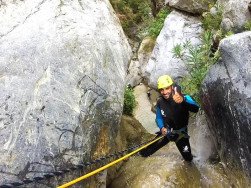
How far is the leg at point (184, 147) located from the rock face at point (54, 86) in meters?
1.97

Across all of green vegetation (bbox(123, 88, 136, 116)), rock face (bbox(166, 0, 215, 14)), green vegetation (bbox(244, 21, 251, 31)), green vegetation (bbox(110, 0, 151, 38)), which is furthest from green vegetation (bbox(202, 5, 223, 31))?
green vegetation (bbox(110, 0, 151, 38))

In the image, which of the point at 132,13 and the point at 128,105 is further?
the point at 132,13

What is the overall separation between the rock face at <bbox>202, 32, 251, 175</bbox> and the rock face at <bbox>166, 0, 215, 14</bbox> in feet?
17.6

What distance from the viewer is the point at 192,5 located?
1213 centimetres

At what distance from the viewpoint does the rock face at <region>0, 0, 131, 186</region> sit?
17.7ft

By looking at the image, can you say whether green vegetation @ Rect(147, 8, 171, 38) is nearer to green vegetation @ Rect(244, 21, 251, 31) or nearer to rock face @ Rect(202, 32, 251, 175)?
green vegetation @ Rect(244, 21, 251, 31)

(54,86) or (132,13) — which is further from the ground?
(54,86)

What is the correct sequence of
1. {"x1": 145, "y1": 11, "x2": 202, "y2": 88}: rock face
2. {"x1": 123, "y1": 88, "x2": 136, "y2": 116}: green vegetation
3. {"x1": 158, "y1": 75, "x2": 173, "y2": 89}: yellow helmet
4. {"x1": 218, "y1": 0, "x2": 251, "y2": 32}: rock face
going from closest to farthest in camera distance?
{"x1": 158, "y1": 75, "x2": 173, "y2": 89}: yellow helmet, {"x1": 218, "y1": 0, "x2": 251, "y2": 32}: rock face, {"x1": 123, "y1": 88, "x2": 136, "y2": 116}: green vegetation, {"x1": 145, "y1": 11, "x2": 202, "y2": 88}: rock face

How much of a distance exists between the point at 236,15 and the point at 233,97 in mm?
3098

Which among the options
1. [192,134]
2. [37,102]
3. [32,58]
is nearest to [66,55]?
[32,58]

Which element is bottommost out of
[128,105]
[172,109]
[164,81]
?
[128,105]

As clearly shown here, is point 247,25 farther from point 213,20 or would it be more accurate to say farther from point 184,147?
point 184,147

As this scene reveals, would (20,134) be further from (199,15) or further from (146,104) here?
(199,15)

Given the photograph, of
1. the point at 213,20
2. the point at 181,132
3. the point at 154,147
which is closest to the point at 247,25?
the point at 213,20
